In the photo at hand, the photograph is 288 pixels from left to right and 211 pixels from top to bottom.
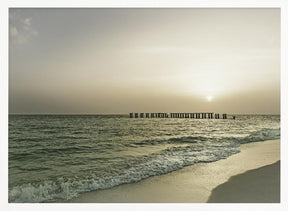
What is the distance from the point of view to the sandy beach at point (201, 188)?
2598 millimetres

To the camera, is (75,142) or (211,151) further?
(75,142)

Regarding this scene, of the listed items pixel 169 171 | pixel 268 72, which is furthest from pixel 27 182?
pixel 268 72

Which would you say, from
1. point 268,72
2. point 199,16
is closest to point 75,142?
point 199,16

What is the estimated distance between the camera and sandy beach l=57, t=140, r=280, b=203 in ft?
8.52

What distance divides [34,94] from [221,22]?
415 cm

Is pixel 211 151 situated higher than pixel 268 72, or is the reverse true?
pixel 268 72

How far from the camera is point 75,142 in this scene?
642cm

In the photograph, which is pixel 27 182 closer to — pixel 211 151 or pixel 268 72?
pixel 211 151

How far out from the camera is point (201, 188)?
9.14 ft
